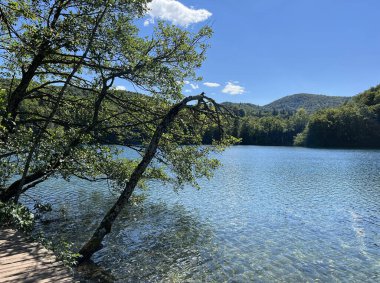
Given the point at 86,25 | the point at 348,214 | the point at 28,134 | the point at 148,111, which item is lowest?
the point at 348,214

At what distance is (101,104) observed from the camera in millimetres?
15875

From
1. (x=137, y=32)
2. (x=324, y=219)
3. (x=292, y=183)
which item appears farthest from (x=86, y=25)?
(x=292, y=183)

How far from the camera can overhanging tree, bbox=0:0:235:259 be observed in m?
12.3

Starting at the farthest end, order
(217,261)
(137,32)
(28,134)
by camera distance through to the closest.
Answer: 1. (217,261)
2. (137,32)
3. (28,134)

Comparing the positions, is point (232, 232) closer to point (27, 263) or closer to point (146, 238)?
point (146, 238)

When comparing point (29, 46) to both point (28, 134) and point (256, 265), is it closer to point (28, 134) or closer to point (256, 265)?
point (28, 134)

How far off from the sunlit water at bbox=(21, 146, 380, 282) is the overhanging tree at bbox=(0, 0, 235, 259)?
3648 millimetres

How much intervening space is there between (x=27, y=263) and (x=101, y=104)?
29.7ft

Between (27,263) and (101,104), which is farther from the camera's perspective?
(101,104)

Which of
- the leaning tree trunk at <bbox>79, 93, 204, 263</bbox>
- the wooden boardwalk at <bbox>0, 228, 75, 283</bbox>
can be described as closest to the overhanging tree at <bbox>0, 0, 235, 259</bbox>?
the leaning tree trunk at <bbox>79, 93, 204, 263</bbox>

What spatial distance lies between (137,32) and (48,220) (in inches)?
514

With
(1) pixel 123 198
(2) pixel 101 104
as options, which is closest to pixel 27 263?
(1) pixel 123 198

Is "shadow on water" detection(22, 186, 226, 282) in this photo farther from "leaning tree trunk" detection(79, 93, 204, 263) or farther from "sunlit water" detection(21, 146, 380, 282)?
"leaning tree trunk" detection(79, 93, 204, 263)

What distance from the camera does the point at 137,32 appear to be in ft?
46.8
